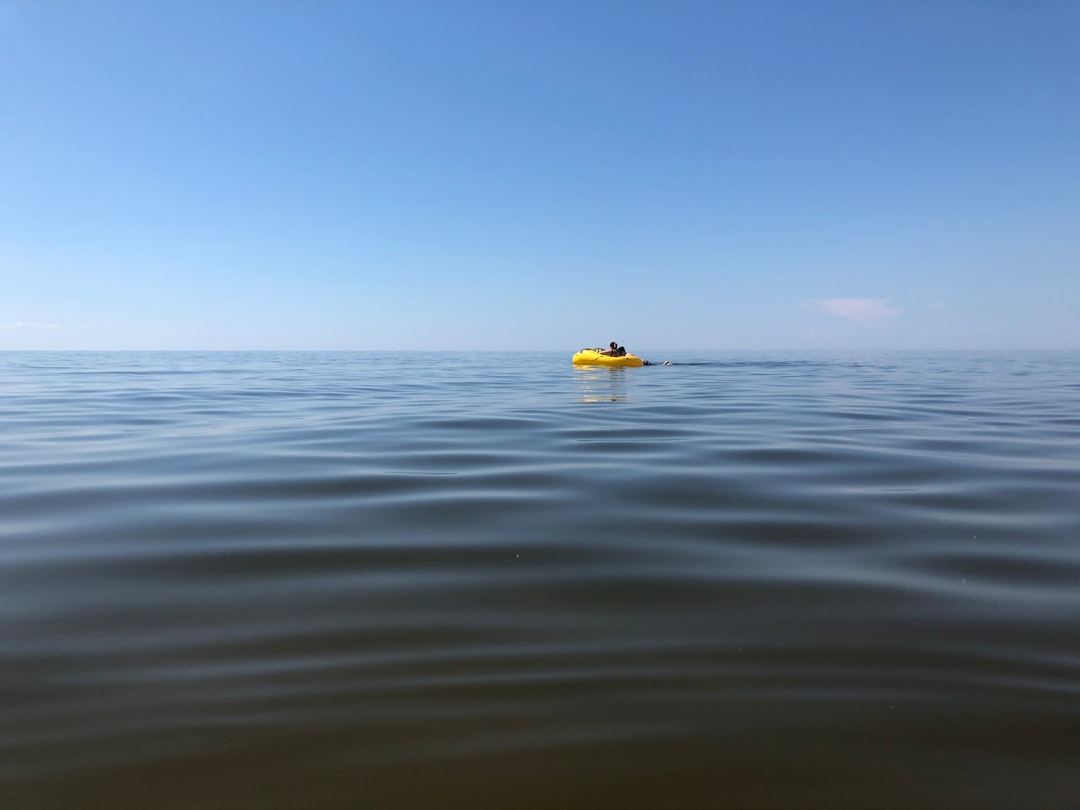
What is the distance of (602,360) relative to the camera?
34344 millimetres

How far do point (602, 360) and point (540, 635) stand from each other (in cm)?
3154

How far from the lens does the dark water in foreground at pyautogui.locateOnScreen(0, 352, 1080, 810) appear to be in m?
2.14

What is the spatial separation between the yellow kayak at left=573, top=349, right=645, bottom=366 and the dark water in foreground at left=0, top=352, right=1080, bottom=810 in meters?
26.4

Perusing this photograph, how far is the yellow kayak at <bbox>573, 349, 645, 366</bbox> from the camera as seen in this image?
111ft

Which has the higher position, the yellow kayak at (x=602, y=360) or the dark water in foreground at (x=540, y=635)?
the yellow kayak at (x=602, y=360)

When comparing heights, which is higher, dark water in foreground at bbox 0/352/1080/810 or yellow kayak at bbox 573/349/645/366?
yellow kayak at bbox 573/349/645/366

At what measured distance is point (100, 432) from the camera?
10.3 meters

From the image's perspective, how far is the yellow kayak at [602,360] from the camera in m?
33.7

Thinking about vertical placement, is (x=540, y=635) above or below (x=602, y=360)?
below

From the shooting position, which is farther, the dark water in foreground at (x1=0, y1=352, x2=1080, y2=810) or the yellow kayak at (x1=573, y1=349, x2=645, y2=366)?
the yellow kayak at (x1=573, y1=349, x2=645, y2=366)

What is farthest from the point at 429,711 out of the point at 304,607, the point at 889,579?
the point at 889,579

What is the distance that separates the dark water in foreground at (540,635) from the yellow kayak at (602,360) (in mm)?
26406

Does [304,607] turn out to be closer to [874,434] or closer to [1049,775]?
[1049,775]

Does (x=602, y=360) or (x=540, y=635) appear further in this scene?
(x=602, y=360)
